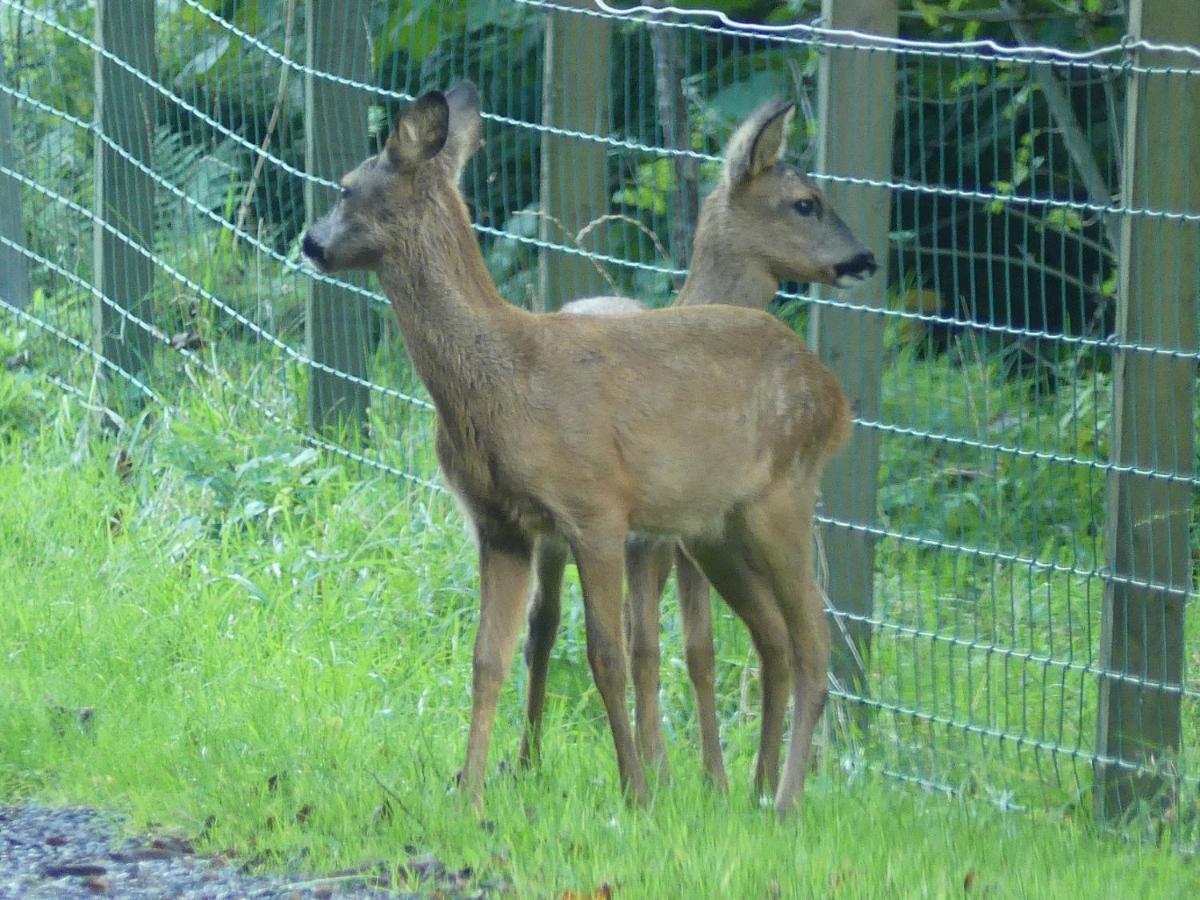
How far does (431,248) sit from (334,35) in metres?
2.86

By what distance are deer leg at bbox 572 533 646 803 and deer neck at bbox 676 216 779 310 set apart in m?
1.38

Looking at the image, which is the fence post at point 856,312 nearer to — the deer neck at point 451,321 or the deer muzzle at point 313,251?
the deer neck at point 451,321

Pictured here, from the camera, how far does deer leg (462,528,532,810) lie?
5426 millimetres

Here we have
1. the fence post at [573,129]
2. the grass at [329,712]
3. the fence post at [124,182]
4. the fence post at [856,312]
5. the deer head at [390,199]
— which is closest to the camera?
the grass at [329,712]

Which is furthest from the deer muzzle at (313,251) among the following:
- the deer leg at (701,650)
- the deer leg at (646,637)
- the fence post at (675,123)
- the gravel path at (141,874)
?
the fence post at (675,123)

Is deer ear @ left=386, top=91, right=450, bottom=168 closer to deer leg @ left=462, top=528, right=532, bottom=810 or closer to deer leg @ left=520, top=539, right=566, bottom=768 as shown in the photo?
deer leg @ left=462, top=528, right=532, bottom=810

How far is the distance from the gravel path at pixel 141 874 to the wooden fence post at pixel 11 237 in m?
5.37

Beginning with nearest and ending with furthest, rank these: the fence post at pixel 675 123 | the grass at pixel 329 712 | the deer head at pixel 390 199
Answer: the grass at pixel 329 712
the deer head at pixel 390 199
the fence post at pixel 675 123

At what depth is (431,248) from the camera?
5363 mm

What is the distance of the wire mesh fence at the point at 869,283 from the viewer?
5.62m

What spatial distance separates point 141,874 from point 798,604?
1.93 m

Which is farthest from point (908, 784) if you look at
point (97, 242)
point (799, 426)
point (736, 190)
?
point (97, 242)

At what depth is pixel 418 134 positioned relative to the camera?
5.35 metres

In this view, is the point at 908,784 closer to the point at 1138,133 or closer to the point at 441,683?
the point at 441,683
